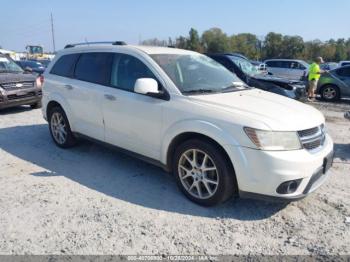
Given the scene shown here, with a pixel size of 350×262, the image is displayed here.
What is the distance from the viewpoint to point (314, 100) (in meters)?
13.4

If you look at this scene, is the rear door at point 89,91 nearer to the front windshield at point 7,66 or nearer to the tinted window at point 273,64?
the front windshield at point 7,66

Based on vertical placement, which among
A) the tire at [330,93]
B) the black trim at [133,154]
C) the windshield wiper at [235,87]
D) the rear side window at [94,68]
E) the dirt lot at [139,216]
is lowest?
the dirt lot at [139,216]

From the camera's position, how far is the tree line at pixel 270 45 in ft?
232

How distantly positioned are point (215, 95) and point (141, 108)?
3.07 feet

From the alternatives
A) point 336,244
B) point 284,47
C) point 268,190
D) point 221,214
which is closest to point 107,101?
point 221,214

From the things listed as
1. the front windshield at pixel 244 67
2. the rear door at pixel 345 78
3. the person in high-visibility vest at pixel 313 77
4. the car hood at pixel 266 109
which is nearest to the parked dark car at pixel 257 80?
the front windshield at pixel 244 67

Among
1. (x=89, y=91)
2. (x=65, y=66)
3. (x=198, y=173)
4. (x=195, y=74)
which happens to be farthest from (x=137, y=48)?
(x=198, y=173)

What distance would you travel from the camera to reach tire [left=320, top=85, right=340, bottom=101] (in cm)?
1312

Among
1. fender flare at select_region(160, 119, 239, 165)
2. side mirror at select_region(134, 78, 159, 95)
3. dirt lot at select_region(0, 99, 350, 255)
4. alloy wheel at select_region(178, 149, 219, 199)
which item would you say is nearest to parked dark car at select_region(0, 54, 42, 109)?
dirt lot at select_region(0, 99, 350, 255)

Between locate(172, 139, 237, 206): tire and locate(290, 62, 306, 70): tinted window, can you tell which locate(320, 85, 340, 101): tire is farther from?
locate(172, 139, 237, 206): tire

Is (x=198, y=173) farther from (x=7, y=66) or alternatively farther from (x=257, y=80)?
(x=7, y=66)

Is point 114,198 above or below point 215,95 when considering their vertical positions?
below

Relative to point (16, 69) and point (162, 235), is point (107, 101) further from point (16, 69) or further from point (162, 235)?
point (16, 69)

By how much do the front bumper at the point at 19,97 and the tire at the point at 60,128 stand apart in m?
3.46
